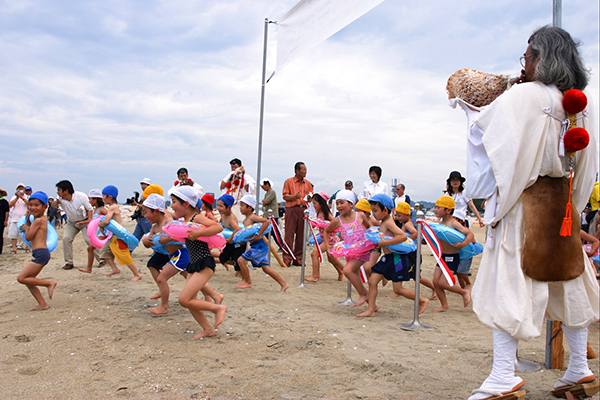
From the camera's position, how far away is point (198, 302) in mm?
4594

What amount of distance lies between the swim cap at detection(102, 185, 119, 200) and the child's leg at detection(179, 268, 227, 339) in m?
4.61

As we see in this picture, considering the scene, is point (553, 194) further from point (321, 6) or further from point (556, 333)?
point (321, 6)

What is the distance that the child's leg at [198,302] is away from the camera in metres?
4.49

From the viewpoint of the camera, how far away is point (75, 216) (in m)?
9.09

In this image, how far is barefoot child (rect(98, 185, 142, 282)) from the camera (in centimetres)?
698

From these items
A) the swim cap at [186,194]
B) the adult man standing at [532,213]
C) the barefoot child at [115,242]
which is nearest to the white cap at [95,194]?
the barefoot child at [115,242]

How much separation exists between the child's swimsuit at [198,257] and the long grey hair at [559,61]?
3.44 metres

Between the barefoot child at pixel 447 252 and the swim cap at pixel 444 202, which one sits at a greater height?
the swim cap at pixel 444 202

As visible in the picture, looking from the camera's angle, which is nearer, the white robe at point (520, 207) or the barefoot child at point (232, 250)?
the white robe at point (520, 207)

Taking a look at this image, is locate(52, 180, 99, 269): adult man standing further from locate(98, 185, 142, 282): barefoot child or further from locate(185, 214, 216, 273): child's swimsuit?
locate(185, 214, 216, 273): child's swimsuit

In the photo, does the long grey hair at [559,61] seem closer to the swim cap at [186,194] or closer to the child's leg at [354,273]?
the swim cap at [186,194]

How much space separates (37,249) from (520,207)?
576 centimetres

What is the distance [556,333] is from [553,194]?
1637mm

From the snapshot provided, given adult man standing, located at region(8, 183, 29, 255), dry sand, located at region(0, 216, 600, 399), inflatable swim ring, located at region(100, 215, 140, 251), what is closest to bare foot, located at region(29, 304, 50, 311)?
dry sand, located at region(0, 216, 600, 399)
